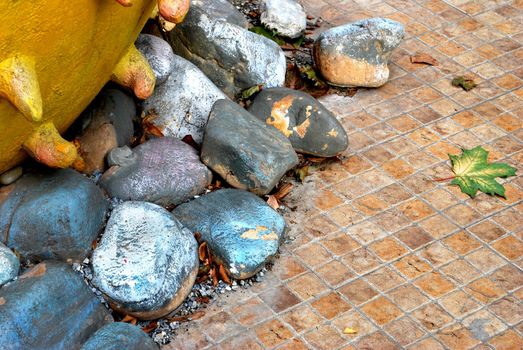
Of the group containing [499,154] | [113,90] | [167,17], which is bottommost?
[499,154]

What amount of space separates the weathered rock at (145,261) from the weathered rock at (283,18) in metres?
2.24

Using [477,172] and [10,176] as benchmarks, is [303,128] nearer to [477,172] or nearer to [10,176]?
[477,172]

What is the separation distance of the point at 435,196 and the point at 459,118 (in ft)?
2.84

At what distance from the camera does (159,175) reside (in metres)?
5.27

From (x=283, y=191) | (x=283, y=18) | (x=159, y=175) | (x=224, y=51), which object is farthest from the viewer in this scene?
(x=283, y=18)

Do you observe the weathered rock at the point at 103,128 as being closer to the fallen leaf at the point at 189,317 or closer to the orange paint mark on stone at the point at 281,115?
the orange paint mark on stone at the point at 281,115

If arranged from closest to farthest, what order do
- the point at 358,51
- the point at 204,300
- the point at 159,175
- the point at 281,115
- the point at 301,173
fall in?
the point at 204,300 < the point at 159,175 < the point at 301,173 < the point at 281,115 < the point at 358,51

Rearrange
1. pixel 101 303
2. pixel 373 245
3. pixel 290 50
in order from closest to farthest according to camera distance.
→ pixel 101 303, pixel 373 245, pixel 290 50

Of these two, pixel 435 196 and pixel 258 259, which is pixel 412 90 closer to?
pixel 435 196

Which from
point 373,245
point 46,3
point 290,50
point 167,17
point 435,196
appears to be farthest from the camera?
point 290,50

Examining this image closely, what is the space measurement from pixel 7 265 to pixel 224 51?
216 centimetres

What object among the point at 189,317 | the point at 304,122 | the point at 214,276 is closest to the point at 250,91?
the point at 304,122

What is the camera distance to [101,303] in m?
4.73

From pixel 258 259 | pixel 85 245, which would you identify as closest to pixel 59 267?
pixel 85 245
